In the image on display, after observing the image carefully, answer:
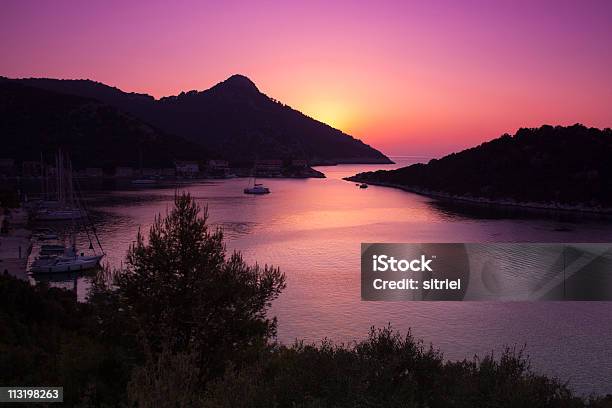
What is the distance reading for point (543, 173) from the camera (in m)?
166

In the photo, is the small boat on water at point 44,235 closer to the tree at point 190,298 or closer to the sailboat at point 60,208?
the sailboat at point 60,208

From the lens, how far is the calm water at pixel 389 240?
39.2 m

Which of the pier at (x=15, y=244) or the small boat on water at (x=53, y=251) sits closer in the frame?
the pier at (x=15, y=244)

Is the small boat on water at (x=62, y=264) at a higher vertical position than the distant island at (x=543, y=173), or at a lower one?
lower

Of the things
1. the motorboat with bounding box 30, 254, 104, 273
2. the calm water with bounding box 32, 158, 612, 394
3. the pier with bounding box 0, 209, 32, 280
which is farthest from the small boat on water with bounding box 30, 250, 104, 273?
the calm water with bounding box 32, 158, 612, 394

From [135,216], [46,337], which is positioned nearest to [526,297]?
[46,337]

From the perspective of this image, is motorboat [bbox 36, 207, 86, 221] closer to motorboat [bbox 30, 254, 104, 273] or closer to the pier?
the pier

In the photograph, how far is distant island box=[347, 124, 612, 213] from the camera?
145625 mm

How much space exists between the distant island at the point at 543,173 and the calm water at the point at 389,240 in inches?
715

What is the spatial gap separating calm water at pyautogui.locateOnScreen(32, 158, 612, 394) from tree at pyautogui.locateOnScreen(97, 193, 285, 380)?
5.04 m

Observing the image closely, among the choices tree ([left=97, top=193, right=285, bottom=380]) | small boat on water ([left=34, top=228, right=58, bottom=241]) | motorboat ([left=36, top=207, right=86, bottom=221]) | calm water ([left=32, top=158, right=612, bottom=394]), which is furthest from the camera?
motorboat ([left=36, top=207, right=86, bottom=221])

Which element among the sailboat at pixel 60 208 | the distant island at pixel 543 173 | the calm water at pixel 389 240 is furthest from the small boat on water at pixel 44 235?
the distant island at pixel 543 173

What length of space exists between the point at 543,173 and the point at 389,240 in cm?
10082

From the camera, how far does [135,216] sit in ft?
371
